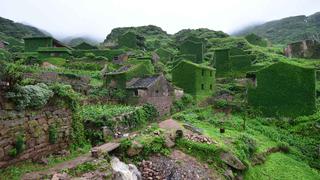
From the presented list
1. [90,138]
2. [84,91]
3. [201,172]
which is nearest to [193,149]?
[201,172]

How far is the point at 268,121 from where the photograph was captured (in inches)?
1321

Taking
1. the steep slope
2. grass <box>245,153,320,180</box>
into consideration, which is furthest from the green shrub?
the steep slope

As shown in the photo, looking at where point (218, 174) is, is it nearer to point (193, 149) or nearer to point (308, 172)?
point (193, 149)

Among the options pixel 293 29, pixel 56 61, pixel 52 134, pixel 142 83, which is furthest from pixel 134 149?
pixel 293 29

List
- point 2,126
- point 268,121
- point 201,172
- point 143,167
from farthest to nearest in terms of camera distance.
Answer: point 268,121
point 201,172
point 143,167
point 2,126

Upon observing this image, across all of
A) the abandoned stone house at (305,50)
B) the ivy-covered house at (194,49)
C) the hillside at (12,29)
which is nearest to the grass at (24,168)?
the ivy-covered house at (194,49)

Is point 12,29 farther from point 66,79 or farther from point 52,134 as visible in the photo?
point 52,134

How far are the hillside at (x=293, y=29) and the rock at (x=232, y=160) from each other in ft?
326

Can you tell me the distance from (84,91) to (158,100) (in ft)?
22.1

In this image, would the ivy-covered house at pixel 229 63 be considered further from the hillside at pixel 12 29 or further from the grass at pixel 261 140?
the hillside at pixel 12 29

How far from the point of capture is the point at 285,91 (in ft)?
116

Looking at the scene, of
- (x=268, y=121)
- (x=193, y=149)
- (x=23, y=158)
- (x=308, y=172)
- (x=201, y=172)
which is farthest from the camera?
(x=268, y=121)

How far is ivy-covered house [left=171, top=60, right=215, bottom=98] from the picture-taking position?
40531 millimetres

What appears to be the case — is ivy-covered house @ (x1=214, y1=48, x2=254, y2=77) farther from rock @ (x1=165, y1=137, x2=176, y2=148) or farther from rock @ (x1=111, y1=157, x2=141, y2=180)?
rock @ (x1=111, y1=157, x2=141, y2=180)
